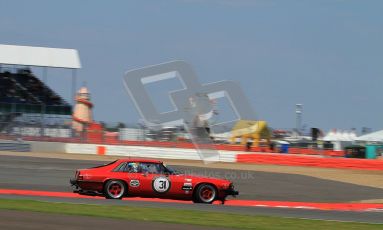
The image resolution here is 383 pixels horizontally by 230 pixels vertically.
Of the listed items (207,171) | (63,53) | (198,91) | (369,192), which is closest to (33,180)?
(207,171)

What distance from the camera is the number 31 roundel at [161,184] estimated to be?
1475 cm

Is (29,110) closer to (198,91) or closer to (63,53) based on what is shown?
(63,53)

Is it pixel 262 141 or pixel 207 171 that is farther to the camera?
pixel 262 141

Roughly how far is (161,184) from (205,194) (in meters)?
0.99

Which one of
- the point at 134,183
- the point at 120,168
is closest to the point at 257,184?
the point at 134,183

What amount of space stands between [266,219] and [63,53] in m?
36.9

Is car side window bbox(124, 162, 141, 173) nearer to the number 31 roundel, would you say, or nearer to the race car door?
the race car door

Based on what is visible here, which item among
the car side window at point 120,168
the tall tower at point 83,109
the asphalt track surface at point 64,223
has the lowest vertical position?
the asphalt track surface at point 64,223

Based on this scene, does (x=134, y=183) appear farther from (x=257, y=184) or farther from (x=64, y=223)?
(x=257, y=184)

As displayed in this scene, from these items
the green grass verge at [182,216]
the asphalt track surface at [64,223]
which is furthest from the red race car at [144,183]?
the asphalt track surface at [64,223]

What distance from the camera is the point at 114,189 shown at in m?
14.6

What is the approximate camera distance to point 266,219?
36.1 feet

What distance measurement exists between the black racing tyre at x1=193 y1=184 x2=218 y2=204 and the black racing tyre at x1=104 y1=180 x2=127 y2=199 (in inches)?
62.0

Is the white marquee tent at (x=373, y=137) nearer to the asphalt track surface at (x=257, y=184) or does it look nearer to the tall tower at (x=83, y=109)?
the tall tower at (x=83, y=109)
